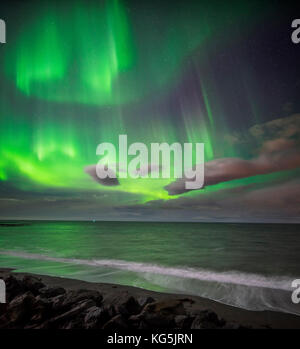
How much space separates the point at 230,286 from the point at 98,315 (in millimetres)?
8319

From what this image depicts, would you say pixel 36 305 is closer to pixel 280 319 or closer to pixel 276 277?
pixel 280 319

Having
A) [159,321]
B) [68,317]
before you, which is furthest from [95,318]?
[159,321]

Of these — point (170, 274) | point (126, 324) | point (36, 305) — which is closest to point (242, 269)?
point (170, 274)

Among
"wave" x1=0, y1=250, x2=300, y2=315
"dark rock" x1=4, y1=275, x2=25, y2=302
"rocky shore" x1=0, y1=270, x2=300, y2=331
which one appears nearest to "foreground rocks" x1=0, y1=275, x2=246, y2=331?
"rocky shore" x1=0, y1=270, x2=300, y2=331

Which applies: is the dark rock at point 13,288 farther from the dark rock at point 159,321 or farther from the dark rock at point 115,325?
the dark rock at point 159,321

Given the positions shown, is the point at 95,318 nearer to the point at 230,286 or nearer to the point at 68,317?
the point at 68,317

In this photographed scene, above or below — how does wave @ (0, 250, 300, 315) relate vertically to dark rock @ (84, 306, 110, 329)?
below

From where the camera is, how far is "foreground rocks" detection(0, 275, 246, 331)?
229 inches

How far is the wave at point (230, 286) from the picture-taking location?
892 centimetres

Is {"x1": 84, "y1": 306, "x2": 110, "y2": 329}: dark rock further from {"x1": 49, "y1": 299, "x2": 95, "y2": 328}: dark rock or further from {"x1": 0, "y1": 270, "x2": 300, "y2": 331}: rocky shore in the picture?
{"x1": 49, "y1": 299, "x2": 95, "y2": 328}: dark rock

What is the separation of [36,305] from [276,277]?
14.1 meters

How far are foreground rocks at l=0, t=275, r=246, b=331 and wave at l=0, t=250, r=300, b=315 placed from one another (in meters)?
3.44

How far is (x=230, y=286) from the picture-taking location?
11484mm
